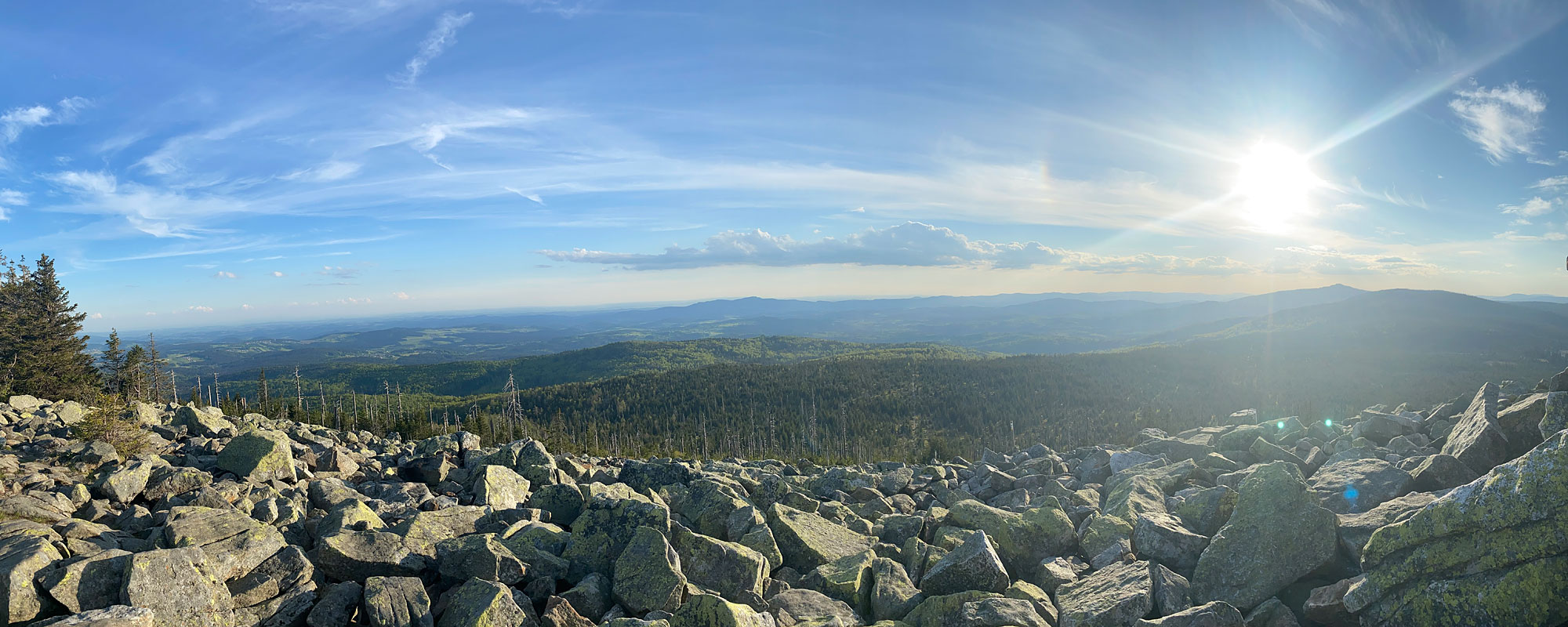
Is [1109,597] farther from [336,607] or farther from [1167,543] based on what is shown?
[336,607]

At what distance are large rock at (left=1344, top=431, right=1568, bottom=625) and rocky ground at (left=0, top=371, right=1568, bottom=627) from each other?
28 mm

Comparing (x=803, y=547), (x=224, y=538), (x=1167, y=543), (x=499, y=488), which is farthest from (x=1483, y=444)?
(x=224, y=538)

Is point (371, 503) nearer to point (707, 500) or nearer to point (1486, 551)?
point (707, 500)

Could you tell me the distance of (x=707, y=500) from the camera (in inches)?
684

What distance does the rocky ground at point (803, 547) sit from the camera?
8.91 metres

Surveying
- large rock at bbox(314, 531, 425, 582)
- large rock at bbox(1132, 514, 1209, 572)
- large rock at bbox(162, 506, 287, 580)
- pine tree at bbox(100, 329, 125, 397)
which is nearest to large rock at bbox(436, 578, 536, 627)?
large rock at bbox(314, 531, 425, 582)

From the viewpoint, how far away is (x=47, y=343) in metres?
53.1

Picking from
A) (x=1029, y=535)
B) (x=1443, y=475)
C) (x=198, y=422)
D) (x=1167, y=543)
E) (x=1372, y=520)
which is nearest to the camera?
(x=1372, y=520)

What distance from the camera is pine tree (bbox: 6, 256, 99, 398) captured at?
50.6 m

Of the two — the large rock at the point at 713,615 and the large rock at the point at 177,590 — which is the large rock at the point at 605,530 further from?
the large rock at the point at 177,590

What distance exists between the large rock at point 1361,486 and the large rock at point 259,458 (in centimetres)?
2896

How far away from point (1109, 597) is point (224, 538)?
56.8 ft

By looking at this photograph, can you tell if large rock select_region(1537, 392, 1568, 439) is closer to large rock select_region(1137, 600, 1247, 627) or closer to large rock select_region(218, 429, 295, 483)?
large rock select_region(1137, 600, 1247, 627)

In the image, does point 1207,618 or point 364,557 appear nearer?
point 1207,618
